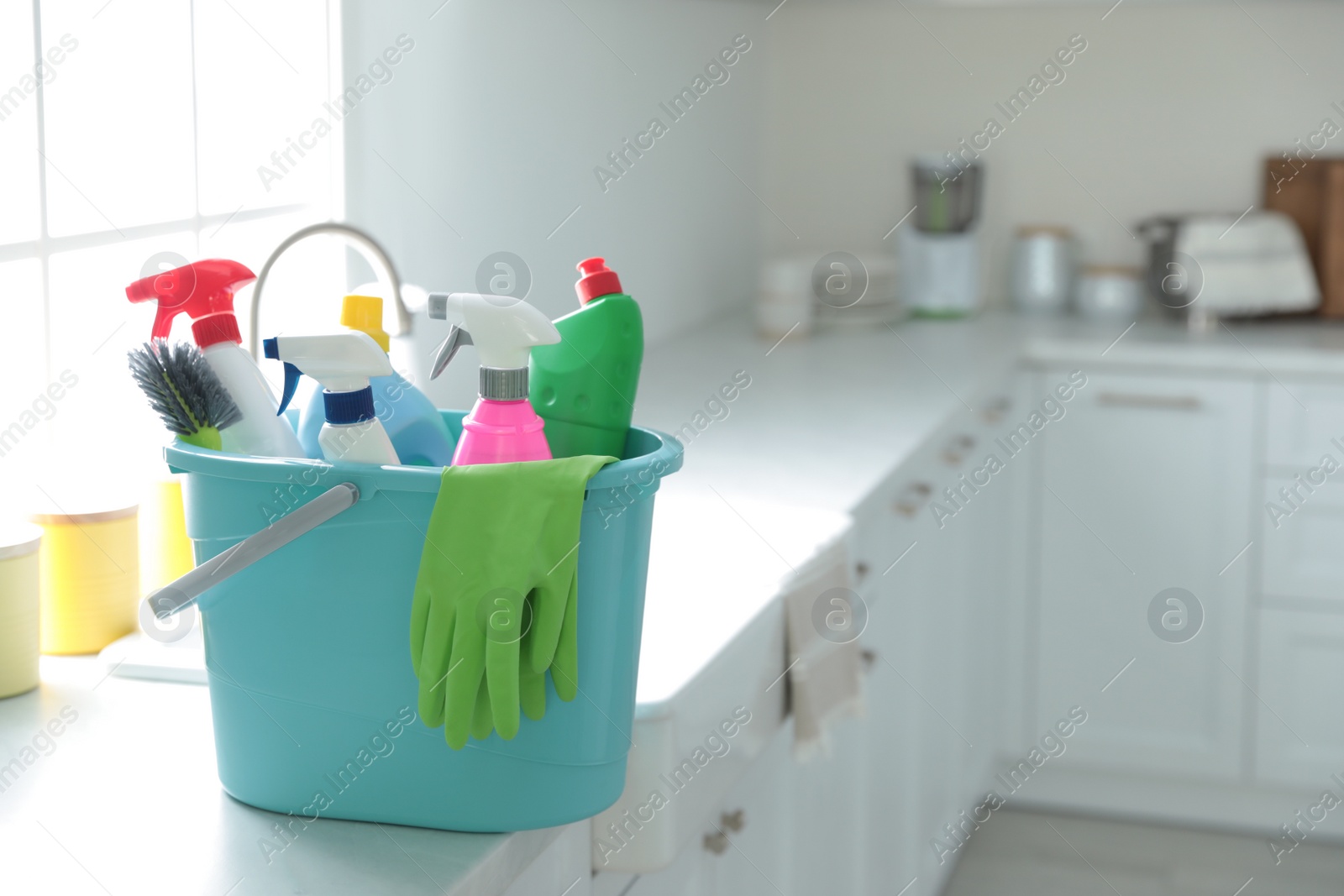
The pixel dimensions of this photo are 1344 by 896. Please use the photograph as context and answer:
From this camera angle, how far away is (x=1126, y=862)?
2.52m

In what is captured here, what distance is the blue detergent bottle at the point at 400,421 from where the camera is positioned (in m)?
0.85

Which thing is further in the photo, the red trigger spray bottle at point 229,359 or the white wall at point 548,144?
the white wall at point 548,144

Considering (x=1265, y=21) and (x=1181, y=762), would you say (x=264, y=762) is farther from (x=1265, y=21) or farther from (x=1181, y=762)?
(x=1265, y=21)

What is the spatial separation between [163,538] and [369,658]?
1.57 ft

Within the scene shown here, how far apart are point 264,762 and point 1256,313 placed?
2359 millimetres

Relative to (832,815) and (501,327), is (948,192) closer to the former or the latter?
(832,815)

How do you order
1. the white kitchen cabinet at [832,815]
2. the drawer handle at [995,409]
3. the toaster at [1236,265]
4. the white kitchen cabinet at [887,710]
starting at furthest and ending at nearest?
the toaster at [1236,265]
the drawer handle at [995,409]
the white kitchen cabinet at [887,710]
the white kitchen cabinet at [832,815]

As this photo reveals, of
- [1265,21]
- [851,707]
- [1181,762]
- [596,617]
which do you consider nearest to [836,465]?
[851,707]

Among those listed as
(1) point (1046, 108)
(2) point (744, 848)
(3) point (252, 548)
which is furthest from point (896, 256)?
(3) point (252, 548)

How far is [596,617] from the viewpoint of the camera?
771mm

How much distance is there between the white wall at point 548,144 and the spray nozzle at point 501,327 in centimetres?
83

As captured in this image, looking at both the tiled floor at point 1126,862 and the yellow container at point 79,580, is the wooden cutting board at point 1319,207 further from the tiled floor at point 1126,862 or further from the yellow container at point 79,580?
the yellow container at point 79,580

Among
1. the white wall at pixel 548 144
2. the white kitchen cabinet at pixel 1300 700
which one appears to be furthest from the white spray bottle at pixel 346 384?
the white kitchen cabinet at pixel 1300 700

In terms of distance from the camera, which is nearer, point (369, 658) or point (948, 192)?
point (369, 658)
